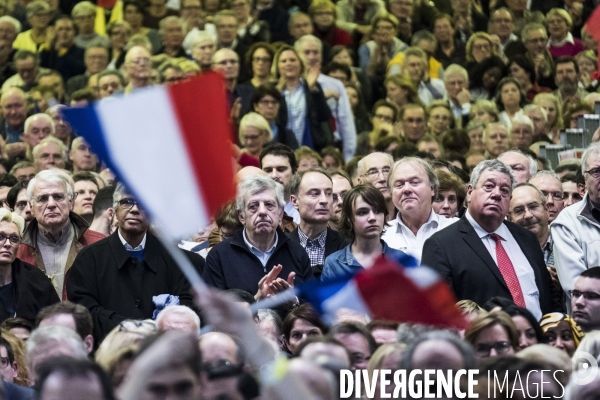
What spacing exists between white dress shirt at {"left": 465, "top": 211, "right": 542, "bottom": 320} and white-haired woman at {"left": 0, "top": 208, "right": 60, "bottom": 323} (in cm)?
279

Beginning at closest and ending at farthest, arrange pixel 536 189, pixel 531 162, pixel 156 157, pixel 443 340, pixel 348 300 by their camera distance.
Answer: pixel 156 157
pixel 348 300
pixel 443 340
pixel 536 189
pixel 531 162

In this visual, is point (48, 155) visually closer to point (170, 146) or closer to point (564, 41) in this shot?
point (170, 146)

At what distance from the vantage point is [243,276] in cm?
970

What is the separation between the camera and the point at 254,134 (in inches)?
505

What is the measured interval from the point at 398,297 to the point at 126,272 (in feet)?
11.8

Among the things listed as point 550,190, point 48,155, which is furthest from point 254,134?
point 550,190

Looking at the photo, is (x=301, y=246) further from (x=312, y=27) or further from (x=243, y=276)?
(x=312, y=27)

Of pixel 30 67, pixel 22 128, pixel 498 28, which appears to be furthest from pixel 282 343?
pixel 498 28

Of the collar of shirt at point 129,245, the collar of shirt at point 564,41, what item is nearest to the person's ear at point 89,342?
the collar of shirt at point 129,245

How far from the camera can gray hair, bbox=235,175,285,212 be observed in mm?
9805

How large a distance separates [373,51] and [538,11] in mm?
2611

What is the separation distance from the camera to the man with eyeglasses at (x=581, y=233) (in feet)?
31.3

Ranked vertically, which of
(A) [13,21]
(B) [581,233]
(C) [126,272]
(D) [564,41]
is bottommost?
(B) [581,233]

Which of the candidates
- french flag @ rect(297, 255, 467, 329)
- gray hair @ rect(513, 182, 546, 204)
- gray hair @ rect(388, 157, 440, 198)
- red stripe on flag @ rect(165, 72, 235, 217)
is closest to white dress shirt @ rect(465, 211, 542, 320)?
gray hair @ rect(388, 157, 440, 198)
